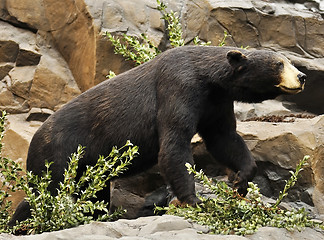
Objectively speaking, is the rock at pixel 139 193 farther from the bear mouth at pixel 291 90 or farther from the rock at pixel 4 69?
the rock at pixel 4 69

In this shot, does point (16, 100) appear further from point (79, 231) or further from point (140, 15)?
point (79, 231)

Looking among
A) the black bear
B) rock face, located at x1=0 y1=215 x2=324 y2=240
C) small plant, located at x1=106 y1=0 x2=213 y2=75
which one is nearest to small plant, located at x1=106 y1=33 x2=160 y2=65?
small plant, located at x1=106 y1=0 x2=213 y2=75

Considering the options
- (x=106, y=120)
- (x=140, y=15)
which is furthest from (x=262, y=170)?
(x=140, y=15)

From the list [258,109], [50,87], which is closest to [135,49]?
[50,87]

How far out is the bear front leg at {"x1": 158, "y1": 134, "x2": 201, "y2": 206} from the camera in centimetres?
535

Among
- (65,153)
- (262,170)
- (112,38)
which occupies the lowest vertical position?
(262,170)

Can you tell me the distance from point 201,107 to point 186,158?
0.50 m

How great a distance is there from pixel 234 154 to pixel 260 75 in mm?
889

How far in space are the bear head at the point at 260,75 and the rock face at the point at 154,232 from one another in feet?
4.74

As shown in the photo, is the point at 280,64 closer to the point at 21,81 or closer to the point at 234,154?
the point at 234,154

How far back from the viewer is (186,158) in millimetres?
5449

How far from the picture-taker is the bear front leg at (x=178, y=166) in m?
5.35

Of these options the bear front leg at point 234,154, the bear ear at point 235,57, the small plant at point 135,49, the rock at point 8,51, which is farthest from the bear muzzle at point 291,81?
the rock at point 8,51

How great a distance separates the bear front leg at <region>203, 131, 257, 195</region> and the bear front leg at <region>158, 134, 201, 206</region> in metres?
0.64
